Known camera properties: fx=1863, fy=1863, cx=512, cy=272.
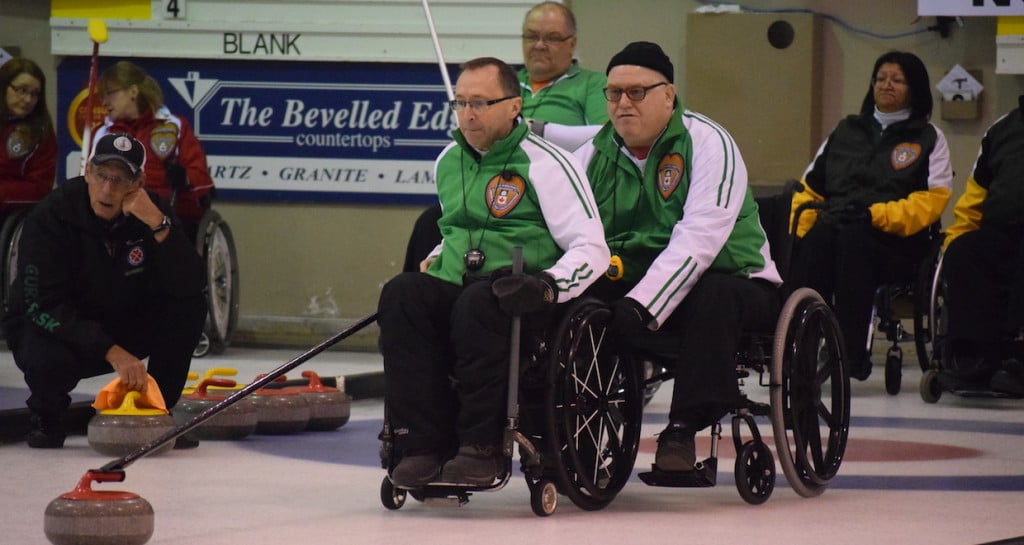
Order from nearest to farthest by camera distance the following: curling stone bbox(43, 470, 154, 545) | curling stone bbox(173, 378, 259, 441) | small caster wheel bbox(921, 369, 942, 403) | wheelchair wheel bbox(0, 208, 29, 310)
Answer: curling stone bbox(43, 470, 154, 545) → curling stone bbox(173, 378, 259, 441) → small caster wheel bbox(921, 369, 942, 403) → wheelchair wheel bbox(0, 208, 29, 310)

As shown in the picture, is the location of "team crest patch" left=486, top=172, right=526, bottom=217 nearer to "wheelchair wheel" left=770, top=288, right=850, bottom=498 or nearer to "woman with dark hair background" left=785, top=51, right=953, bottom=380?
"wheelchair wheel" left=770, top=288, right=850, bottom=498

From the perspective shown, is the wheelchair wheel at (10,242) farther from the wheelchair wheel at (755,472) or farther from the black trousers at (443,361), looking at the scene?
the wheelchair wheel at (755,472)

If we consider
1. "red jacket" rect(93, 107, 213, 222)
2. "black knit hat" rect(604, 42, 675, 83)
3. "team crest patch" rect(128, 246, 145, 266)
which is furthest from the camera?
"red jacket" rect(93, 107, 213, 222)

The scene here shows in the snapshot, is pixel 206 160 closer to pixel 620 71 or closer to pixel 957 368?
pixel 957 368

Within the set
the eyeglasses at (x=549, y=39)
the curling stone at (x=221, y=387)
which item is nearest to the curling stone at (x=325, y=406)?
the curling stone at (x=221, y=387)

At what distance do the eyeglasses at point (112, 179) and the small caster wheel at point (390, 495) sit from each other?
1.30m

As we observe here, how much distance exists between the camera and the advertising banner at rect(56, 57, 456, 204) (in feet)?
26.3

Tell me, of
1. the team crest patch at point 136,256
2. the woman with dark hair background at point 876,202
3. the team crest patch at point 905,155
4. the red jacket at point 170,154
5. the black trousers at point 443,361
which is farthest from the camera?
the red jacket at point 170,154

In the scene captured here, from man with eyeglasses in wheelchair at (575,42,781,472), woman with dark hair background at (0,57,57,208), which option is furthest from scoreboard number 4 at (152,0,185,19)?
man with eyeglasses in wheelchair at (575,42,781,472)

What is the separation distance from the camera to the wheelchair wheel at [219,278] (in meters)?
7.33

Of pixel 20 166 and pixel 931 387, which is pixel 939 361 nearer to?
pixel 931 387

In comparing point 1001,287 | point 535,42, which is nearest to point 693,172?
point 535,42

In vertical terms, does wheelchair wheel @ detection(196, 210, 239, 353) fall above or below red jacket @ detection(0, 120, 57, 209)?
below

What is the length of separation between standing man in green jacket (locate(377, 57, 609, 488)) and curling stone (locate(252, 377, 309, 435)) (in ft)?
4.22
